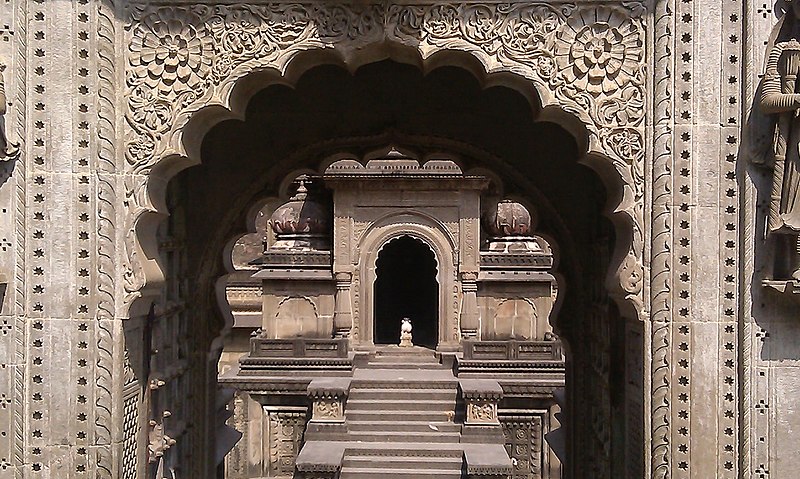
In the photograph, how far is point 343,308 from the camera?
62.5 ft

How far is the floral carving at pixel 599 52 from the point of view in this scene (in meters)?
5.28

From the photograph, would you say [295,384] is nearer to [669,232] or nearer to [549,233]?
[549,233]

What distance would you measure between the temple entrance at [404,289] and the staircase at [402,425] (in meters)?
7.74

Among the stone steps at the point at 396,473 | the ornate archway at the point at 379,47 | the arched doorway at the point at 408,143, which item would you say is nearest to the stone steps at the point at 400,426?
the stone steps at the point at 396,473

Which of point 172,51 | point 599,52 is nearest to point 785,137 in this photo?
point 599,52

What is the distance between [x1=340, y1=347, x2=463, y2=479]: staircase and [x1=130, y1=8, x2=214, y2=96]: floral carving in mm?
10346

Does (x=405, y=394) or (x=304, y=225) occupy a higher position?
(x=304, y=225)

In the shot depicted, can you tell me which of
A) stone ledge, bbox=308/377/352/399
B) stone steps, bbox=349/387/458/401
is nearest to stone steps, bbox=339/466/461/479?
stone ledge, bbox=308/377/352/399

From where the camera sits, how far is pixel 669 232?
5.23 meters

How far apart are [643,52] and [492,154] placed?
3.24 meters

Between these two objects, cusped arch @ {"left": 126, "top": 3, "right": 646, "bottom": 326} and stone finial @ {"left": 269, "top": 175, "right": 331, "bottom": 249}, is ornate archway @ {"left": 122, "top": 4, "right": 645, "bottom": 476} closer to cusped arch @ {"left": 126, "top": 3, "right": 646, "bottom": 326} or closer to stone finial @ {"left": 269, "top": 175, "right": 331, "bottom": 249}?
cusped arch @ {"left": 126, "top": 3, "right": 646, "bottom": 326}

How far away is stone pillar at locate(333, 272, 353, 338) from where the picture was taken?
62.5 ft

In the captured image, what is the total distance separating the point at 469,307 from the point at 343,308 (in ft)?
10.7

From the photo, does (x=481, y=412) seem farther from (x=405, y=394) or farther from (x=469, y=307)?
(x=469, y=307)
